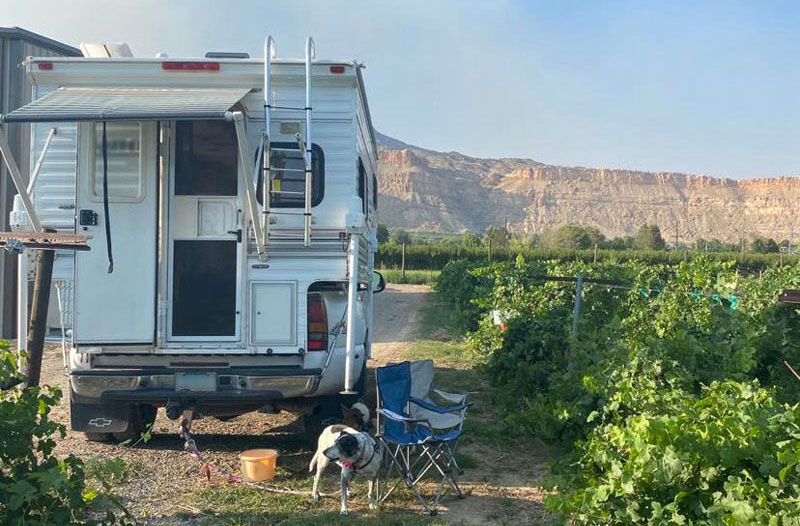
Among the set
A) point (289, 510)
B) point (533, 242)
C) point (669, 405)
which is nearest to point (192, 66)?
point (289, 510)

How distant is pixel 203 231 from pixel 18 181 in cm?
132

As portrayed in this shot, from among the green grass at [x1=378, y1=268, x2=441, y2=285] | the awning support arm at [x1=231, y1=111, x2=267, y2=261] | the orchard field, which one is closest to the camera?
the orchard field

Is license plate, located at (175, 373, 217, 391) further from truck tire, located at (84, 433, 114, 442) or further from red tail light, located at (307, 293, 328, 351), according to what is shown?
truck tire, located at (84, 433, 114, 442)

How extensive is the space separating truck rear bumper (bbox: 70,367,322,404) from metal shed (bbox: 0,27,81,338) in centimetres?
717

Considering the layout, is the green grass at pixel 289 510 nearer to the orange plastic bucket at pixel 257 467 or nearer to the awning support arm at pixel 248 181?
the orange plastic bucket at pixel 257 467

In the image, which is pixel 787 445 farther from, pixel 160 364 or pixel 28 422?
pixel 160 364

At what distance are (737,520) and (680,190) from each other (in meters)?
145

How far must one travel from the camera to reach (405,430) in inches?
217

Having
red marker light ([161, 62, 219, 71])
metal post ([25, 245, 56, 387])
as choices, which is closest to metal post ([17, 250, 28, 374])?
metal post ([25, 245, 56, 387])

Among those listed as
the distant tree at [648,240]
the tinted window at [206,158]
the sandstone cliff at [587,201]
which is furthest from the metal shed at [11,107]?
the sandstone cliff at [587,201]

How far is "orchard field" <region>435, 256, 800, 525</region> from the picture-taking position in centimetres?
352

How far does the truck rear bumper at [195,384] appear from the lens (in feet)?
18.6

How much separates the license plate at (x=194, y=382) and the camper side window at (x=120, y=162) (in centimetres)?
139

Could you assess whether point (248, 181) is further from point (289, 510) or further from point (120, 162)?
point (289, 510)
